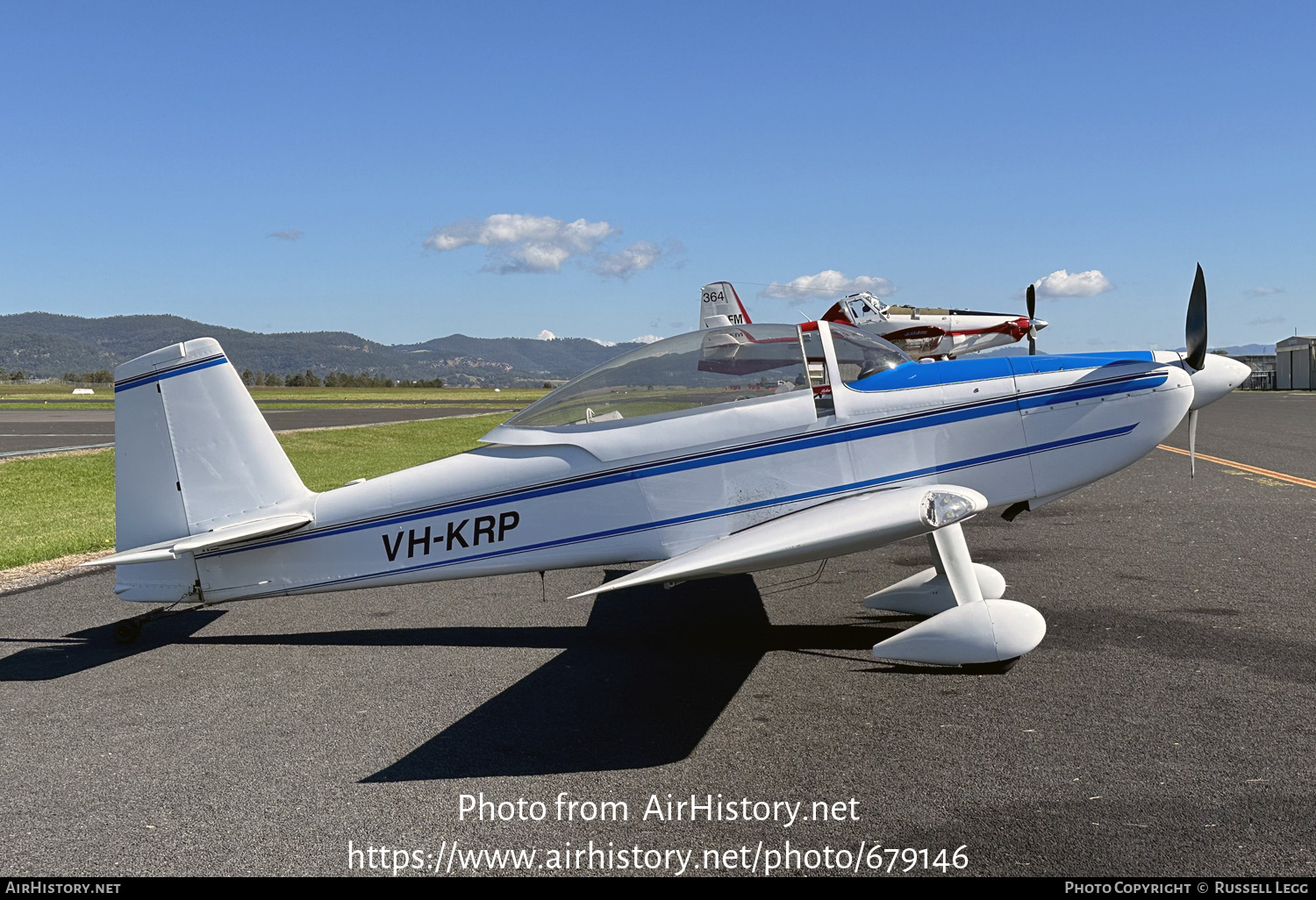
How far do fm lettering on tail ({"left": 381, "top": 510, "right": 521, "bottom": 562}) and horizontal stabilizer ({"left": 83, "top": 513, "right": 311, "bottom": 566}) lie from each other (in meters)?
0.65

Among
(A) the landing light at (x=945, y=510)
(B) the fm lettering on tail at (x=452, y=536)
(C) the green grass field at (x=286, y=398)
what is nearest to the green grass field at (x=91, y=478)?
(B) the fm lettering on tail at (x=452, y=536)

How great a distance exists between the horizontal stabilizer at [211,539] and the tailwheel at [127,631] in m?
0.65

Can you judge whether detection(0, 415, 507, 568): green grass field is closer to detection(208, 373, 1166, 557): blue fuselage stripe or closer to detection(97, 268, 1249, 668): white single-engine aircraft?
detection(97, 268, 1249, 668): white single-engine aircraft

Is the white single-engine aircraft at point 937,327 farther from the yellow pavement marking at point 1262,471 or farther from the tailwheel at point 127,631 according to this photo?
the tailwheel at point 127,631

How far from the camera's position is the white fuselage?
5.61 metres

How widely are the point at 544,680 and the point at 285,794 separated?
5.93ft

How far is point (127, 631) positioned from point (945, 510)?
18.3 ft

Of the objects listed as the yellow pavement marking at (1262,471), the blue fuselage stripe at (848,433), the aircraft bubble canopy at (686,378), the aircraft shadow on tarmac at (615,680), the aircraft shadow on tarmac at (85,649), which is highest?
the aircraft bubble canopy at (686,378)

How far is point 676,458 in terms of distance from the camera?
565 centimetres

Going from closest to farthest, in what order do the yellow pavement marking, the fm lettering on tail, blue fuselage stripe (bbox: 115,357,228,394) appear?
the fm lettering on tail → blue fuselage stripe (bbox: 115,357,228,394) → the yellow pavement marking

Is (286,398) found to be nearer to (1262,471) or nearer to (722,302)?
(722,302)

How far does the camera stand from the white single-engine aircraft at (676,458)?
561 cm

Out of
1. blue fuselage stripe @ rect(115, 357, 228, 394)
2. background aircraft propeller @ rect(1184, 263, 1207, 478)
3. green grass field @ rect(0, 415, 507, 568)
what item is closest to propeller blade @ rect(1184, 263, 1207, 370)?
background aircraft propeller @ rect(1184, 263, 1207, 478)
